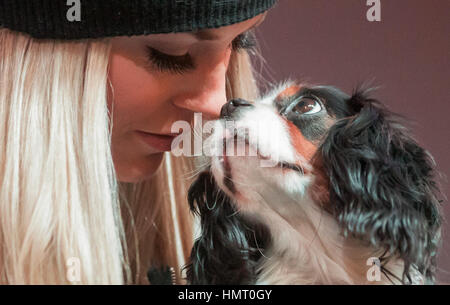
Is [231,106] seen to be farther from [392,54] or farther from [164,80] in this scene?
[392,54]

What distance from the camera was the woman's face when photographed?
0.80 meters

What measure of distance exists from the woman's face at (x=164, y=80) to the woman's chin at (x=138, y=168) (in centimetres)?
3

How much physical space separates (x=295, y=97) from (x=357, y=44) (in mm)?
110

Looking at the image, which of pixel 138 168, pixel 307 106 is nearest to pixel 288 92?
pixel 307 106

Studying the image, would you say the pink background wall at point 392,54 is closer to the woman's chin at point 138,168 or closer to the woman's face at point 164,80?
the woman's face at point 164,80

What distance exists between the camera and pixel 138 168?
0.90 m

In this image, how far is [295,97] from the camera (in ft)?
2.61

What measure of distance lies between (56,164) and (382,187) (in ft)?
1.30

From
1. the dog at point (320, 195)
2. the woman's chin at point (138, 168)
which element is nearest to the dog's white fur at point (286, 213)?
the dog at point (320, 195)

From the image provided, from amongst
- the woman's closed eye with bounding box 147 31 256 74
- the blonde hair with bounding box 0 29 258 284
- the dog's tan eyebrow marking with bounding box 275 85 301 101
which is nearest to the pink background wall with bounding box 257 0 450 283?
the dog's tan eyebrow marking with bounding box 275 85 301 101

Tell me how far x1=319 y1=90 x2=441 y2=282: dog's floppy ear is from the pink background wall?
56 mm

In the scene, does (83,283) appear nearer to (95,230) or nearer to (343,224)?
(95,230)

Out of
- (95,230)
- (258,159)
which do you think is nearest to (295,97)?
(258,159)

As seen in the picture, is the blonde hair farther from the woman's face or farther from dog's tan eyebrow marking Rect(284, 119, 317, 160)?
dog's tan eyebrow marking Rect(284, 119, 317, 160)
